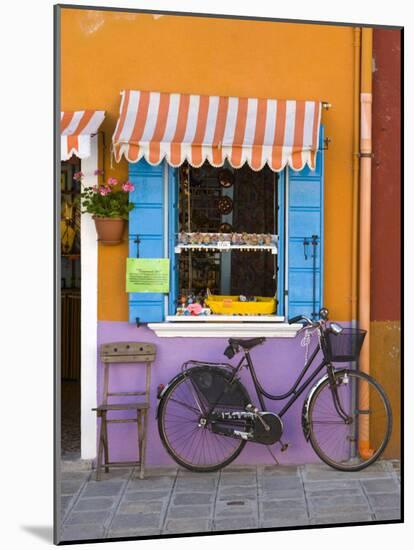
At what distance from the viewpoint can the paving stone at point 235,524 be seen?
17.6 ft

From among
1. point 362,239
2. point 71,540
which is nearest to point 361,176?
point 362,239

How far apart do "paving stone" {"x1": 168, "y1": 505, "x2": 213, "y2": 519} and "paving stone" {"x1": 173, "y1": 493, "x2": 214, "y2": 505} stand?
2.7 inches

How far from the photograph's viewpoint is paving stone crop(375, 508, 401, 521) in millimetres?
5621

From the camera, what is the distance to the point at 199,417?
19.7 feet

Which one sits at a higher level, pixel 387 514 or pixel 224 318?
pixel 224 318

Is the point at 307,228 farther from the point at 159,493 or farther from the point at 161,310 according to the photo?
the point at 159,493

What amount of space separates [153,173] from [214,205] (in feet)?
2.00

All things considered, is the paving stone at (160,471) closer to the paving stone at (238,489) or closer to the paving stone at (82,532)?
the paving stone at (238,489)

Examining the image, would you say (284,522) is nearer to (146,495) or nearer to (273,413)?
(273,413)

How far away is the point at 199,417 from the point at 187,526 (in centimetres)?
90

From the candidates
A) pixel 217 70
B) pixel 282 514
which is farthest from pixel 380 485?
pixel 217 70

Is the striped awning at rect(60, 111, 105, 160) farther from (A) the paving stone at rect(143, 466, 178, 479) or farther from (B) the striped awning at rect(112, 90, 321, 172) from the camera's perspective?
(A) the paving stone at rect(143, 466, 178, 479)

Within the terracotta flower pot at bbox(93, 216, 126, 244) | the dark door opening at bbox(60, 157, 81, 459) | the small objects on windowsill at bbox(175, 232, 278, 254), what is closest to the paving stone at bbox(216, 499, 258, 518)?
the small objects on windowsill at bbox(175, 232, 278, 254)

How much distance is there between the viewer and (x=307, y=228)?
6.17m
